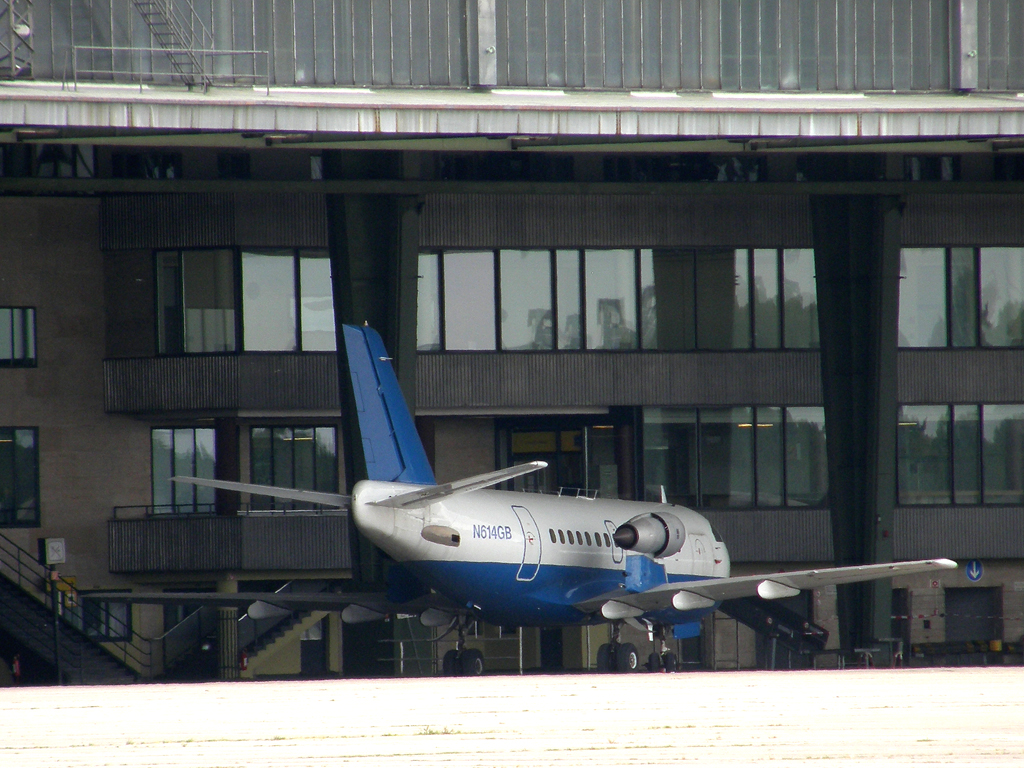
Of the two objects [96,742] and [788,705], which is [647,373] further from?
[96,742]

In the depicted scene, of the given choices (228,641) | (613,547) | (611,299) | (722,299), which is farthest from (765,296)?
(228,641)

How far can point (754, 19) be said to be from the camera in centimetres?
2802

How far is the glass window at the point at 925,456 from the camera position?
41.7 metres

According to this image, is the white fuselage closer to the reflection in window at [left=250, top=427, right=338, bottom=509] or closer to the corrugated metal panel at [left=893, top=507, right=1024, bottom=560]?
the corrugated metal panel at [left=893, top=507, right=1024, bottom=560]

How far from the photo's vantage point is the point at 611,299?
41.1 metres

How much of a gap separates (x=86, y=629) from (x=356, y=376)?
56.6 ft

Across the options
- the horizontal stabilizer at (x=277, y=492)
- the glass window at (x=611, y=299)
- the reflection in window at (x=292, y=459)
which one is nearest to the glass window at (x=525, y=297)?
the glass window at (x=611, y=299)

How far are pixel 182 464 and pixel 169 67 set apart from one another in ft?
58.1

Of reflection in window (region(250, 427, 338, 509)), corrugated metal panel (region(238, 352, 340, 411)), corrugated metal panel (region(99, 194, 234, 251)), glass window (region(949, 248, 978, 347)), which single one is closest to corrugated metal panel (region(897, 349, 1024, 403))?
glass window (region(949, 248, 978, 347))

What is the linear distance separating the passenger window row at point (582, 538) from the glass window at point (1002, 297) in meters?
16.9

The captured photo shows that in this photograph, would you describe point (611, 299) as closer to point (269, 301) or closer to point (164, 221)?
point (269, 301)

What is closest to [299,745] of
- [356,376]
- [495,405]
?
[356,376]

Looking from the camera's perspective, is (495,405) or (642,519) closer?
(642,519)

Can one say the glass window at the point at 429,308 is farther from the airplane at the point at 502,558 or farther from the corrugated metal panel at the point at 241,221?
the airplane at the point at 502,558
